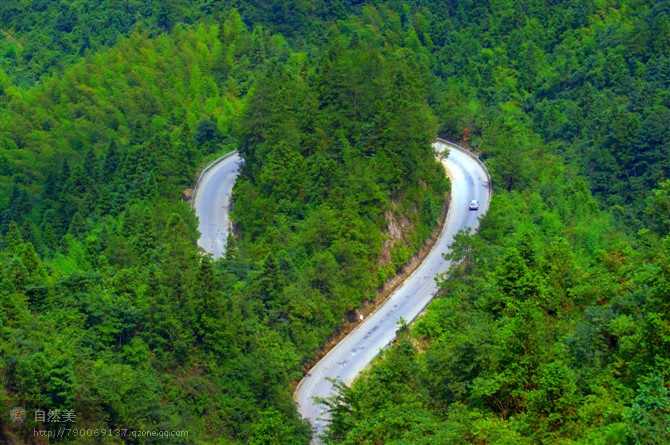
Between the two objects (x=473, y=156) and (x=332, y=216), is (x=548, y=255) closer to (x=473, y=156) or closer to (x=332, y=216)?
(x=332, y=216)

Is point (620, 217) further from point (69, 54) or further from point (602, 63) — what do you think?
point (69, 54)

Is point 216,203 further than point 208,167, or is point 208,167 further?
point 208,167

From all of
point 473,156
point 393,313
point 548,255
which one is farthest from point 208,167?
point 548,255

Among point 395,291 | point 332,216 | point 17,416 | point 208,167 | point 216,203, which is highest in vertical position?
point 208,167

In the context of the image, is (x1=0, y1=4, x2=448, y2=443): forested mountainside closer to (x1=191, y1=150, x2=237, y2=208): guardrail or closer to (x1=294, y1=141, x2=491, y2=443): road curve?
(x1=191, y1=150, x2=237, y2=208): guardrail

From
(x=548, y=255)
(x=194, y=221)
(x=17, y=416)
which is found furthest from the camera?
(x=194, y=221)

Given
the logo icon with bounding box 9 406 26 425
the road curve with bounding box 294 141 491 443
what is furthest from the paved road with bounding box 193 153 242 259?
the logo icon with bounding box 9 406 26 425

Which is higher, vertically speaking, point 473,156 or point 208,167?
point 473,156

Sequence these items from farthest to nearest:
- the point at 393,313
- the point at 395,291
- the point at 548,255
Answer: the point at 395,291 → the point at 393,313 → the point at 548,255
